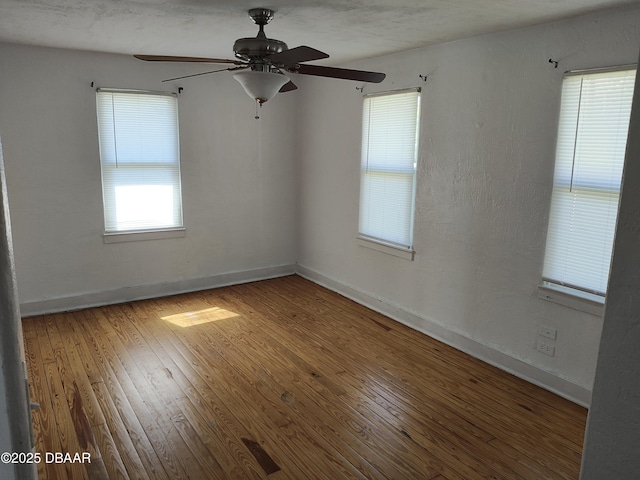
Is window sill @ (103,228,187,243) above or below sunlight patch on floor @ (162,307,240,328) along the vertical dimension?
above

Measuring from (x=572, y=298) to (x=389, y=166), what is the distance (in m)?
1.99

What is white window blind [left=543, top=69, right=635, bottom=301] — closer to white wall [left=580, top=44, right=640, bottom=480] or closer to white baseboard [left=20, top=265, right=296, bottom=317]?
white wall [left=580, top=44, right=640, bottom=480]

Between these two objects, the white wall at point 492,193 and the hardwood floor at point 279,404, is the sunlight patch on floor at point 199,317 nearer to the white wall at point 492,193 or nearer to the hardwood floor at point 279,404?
the hardwood floor at point 279,404

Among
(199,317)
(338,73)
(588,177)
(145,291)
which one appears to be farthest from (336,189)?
(588,177)

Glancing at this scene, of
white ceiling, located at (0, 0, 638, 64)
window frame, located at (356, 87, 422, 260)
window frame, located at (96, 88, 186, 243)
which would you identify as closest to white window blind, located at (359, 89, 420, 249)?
window frame, located at (356, 87, 422, 260)

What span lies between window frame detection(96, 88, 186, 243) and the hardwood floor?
876 mm

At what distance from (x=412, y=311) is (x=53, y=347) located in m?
3.05

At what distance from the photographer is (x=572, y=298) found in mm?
3049

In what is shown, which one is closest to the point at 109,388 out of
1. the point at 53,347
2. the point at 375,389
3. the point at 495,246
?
the point at 53,347

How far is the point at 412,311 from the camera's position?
14.1ft

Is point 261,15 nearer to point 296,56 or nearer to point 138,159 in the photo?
point 296,56

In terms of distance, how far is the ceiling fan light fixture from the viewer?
2545mm

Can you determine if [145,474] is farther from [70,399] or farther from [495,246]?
[495,246]

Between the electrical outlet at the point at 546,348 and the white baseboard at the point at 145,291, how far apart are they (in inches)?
130
